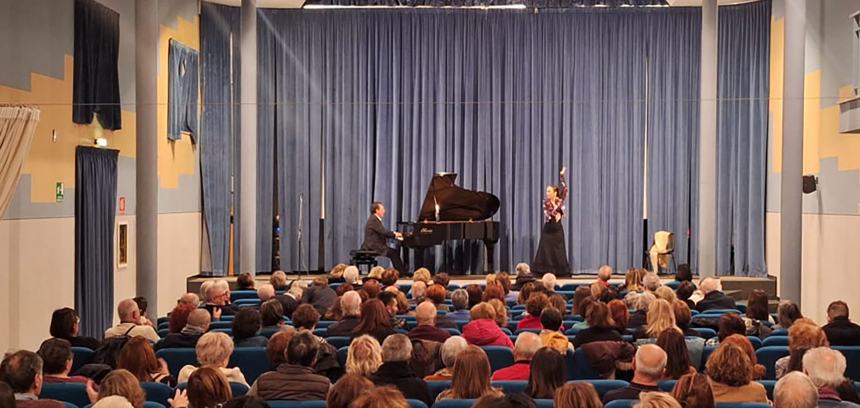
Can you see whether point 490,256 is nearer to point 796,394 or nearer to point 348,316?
point 348,316

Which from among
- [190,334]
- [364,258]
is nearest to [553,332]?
[190,334]

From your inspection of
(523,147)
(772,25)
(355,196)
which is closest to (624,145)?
(523,147)

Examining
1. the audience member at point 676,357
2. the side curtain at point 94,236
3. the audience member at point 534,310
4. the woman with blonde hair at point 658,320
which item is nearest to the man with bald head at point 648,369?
the audience member at point 676,357

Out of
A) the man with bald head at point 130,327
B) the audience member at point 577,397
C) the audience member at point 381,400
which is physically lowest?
the man with bald head at point 130,327

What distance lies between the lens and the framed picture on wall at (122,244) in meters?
15.1

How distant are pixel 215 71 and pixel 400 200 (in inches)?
161

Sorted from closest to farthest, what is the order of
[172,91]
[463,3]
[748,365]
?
[748,365]
[172,91]
[463,3]

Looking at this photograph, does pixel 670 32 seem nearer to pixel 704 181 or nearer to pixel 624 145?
pixel 624 145

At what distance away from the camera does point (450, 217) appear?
59.1 ft

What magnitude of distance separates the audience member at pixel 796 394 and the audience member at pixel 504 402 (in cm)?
135

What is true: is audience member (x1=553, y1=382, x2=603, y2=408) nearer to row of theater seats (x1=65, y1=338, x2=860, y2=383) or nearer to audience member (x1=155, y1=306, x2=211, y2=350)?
row of theater seats (x1=65, y1=338, x2=860, y2=383)

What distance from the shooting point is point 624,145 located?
19.8 m

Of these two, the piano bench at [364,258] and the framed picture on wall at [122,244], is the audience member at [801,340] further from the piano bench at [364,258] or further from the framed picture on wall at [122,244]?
the piano bench at [364,258]

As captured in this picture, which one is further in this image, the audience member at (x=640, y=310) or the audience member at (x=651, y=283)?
the audience member at (x=651, y=283)
